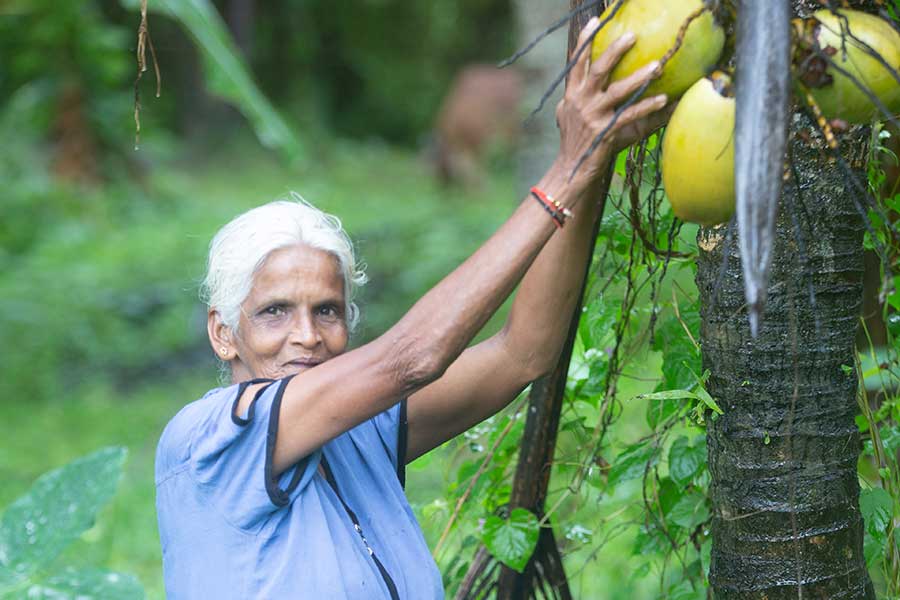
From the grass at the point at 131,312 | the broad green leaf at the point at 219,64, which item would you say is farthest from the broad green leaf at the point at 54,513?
the grass at the point at 131,312

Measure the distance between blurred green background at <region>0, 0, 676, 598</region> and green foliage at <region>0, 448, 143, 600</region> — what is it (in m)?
0.96

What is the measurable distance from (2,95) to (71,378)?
183 inches

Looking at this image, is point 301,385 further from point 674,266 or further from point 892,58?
point 892,58

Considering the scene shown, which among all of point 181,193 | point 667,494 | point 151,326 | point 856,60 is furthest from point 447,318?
point 181,193

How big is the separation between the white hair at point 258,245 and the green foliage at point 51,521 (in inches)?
21.5

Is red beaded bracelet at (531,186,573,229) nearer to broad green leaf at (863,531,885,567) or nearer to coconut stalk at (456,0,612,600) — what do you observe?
coconut stalk at (456,0,612,600)

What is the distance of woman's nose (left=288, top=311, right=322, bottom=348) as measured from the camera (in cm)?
184

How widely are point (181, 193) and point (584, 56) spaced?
9796 millimetres

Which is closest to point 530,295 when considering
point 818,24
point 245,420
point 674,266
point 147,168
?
point 674,266

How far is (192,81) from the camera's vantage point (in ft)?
42.3

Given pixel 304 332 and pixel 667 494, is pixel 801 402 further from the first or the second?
pixel 304 332

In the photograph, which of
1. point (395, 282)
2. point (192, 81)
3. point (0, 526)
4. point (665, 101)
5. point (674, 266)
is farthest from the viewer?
point (192, 81)

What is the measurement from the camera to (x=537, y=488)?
2090 millimetres

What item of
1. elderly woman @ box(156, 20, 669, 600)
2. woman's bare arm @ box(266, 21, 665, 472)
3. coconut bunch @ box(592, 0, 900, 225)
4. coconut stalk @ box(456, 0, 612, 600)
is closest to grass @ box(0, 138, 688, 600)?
coconut stalk @ box(456, 0, 612, 600)
